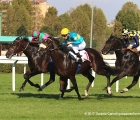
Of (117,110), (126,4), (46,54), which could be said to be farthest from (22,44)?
(126,4)

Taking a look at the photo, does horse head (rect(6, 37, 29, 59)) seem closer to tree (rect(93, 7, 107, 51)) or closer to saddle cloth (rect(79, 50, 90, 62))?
saddle cloth (rect(79, 50, 90, 62))

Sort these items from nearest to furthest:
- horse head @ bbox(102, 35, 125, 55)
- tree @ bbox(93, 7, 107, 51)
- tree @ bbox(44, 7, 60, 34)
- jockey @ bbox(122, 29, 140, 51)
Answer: jockey @ bbox(122, 29, 140, 51) → horse head @ bbox(102, 35, 125, 55) → tree @ bbox(44, 7, 60, 34) → tree @ bbox(93, 7, 107, 51)

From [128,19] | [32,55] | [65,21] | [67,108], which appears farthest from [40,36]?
[128,19]

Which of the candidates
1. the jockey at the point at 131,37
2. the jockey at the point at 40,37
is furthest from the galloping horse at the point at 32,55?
the jockey at the point at 131,37

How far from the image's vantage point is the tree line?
5859cm

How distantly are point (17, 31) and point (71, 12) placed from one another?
15419 millimetres

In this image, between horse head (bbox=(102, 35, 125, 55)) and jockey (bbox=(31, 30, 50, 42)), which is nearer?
horse head (bbox=(102, 35, 125, 55))

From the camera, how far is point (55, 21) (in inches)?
2409

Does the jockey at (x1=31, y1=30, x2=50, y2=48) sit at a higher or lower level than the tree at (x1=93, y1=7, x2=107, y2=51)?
higher

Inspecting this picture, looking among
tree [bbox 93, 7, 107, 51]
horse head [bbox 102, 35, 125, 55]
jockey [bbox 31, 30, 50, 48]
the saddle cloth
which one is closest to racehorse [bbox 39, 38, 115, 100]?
the saddle cloth

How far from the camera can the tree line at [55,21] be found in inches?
2307

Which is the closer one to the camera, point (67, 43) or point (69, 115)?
point (69, 115)

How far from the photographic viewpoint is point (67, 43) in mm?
11781

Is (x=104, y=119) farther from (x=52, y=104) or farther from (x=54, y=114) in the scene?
(x=52, y=104)
